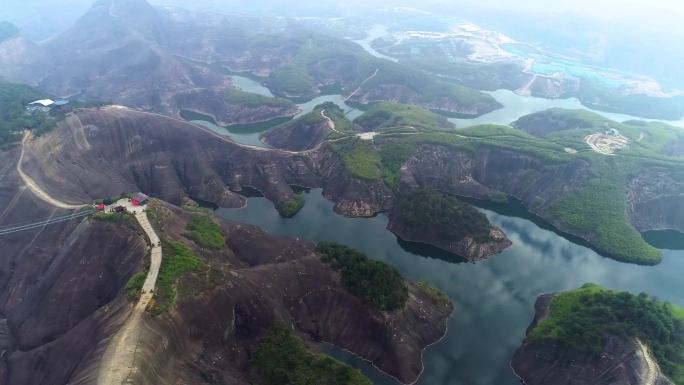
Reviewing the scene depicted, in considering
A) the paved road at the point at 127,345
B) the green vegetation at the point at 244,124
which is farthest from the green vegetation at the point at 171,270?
the green vegetation at the point at 244,124

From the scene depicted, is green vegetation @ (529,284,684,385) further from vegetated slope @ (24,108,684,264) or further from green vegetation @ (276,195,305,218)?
green vegetation @ (276,195,305,218)

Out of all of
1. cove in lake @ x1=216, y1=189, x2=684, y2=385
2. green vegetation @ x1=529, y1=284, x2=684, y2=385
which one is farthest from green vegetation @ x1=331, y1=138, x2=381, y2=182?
green vegetation @ x1=529, y1=284, x2=684, y2=385

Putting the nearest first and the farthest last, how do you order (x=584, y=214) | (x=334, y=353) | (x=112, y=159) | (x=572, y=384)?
(x=572, y=384) < (x=334, y=353) < (x=584, y=214) < (x=112, y=159)

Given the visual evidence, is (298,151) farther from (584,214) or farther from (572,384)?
(572,384)

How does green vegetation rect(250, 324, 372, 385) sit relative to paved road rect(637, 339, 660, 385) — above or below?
below

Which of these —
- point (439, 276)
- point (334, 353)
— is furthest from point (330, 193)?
point (334, 353)
